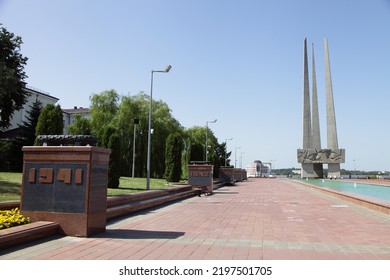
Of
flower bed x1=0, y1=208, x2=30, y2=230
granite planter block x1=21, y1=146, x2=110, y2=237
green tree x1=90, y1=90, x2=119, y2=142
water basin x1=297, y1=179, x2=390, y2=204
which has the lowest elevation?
water basin x1=297, y1=179, x2=390, y2=204

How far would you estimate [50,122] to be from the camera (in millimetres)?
22797

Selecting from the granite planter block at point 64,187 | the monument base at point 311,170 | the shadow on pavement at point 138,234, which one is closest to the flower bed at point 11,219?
the granite planter block at point 64,187

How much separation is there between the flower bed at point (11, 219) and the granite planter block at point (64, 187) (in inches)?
9.4

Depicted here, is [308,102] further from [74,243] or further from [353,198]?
[74,243]

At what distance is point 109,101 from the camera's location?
143ft

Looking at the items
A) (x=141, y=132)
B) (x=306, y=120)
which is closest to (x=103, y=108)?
(x=141, y=132)

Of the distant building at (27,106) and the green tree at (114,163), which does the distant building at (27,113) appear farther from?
the green tree at (114,163)

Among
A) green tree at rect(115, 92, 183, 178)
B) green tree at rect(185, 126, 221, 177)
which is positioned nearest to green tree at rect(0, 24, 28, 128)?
green tree at rect(115, 92, 183, 178)

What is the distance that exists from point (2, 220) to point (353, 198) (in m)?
15.2

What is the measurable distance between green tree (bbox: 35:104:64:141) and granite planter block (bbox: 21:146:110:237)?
51.8 feet

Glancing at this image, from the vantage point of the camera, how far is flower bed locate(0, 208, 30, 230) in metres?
A: 6.42

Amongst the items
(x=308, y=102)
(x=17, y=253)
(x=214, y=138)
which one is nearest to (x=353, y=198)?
(x=17, y=253)

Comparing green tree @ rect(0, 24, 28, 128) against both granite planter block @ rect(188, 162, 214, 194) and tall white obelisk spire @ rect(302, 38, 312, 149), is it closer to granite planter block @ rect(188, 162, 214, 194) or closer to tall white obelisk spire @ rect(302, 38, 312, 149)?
granite planter block @ rect(188, 162, 214, 194)

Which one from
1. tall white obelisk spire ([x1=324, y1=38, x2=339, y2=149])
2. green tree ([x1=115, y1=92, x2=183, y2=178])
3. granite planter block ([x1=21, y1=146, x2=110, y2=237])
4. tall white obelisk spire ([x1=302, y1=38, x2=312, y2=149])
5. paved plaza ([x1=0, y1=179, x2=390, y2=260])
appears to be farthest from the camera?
tall white obelisk spire ([x1=302, y1=38, x2=312, y2=149])
